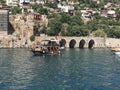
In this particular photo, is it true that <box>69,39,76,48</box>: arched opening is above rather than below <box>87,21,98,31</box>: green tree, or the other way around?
below

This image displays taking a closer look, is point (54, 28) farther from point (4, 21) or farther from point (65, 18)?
point (4, 21)

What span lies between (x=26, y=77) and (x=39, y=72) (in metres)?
5.98

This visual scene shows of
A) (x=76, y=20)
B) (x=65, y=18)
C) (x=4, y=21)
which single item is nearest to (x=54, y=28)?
(x=65, y=18)

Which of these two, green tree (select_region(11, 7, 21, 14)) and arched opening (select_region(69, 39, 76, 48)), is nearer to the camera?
arched opening (select_region(69, 39, 76, 48))

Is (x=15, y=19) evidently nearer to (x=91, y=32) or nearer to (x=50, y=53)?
(x=91, y=32)

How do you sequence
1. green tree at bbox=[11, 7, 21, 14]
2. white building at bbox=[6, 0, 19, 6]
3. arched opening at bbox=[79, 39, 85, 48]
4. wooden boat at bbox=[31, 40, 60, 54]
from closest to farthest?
1. wooden boat at bbox=[31, 40, 60, 54]
2. arched opening at bbox=[79, 39, 85, 48]
3. green tree at bbox=[11, 7, 21, 14]
4. white building at bbox=[6, 0, 19, 6]

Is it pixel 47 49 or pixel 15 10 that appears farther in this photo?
pixel 15 10

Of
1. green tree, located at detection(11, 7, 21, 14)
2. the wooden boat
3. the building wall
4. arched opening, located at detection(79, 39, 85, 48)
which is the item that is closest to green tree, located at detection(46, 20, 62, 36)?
arched opening, located at detection(79, 39, 85, 48)

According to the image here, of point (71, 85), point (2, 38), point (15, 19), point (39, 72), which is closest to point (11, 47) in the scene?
point (2, 38)

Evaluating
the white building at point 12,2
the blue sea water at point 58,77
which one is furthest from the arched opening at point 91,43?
the blue sea water at point 58,77

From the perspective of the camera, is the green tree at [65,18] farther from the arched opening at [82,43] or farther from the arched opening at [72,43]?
the arched opening at [82,43]

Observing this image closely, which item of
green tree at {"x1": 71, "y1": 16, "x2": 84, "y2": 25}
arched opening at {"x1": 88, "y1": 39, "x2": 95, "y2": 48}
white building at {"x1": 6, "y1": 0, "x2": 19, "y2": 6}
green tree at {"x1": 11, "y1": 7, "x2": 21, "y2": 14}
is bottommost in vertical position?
arched opening at {"x1": 88, "y1": 39, "x2": 95, "y2": 48}

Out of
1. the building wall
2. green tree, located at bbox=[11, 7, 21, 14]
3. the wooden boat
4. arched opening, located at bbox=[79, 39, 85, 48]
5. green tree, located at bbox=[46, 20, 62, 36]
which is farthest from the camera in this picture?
green tree, located at bbox=[11, 7, 21, 14]

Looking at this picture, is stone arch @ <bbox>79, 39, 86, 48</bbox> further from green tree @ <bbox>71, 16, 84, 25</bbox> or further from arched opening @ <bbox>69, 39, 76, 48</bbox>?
green tree @ <bbox>71, 16, 84, 25</bbox>
